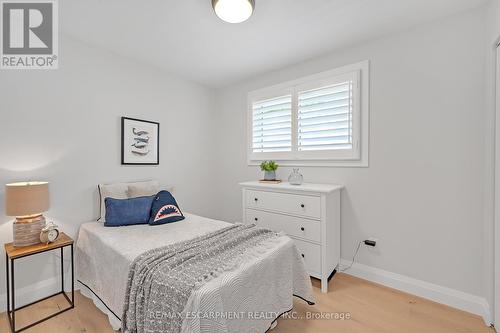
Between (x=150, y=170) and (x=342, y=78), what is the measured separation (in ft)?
8.40

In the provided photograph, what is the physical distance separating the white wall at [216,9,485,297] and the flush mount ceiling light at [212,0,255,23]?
125 centimetres

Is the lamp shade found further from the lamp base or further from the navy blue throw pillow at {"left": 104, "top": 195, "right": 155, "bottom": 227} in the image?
the navy blue throw pillow at {"left": 104, "top": 195, "right": 155, "bottom": 227}

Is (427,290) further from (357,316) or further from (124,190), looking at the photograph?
(124,190)

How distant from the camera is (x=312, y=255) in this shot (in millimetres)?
2230

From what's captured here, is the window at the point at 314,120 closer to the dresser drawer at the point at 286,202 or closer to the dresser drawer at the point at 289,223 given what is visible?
the dresser drawer at the point at 286,202

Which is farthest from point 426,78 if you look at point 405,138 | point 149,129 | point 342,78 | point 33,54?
point 33,54

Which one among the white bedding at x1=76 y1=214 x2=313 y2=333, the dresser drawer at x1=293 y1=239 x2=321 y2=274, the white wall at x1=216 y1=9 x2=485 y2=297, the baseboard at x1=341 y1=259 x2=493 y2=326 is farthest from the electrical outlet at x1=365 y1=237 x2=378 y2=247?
the white bedding at x1=76 y1=214 x2=313 y2=333

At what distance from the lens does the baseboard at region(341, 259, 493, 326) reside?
1776 millimetres

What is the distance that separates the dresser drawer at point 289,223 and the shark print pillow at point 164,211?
0.86m

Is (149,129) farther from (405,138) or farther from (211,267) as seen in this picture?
(405,138)

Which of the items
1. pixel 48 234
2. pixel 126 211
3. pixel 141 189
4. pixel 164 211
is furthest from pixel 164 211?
pixel 48 234

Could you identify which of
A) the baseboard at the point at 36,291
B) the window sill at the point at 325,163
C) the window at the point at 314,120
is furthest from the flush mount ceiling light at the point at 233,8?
the baseboard at the point at 36,291

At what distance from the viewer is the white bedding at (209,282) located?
3.67 feet

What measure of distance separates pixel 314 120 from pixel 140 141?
7.02 ft
